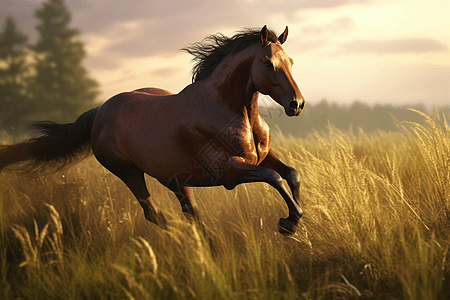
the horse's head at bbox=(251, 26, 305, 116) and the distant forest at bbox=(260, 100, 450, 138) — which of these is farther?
the distant forest at bbox=(260, 100, 450, 138)

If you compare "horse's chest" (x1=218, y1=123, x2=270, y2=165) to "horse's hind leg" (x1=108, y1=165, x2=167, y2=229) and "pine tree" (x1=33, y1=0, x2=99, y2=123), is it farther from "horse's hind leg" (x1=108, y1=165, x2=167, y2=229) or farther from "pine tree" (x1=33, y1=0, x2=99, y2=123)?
"pine tree" (x1=33, y1=0, x2=99, y2=123)

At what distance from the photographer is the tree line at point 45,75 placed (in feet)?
69.6

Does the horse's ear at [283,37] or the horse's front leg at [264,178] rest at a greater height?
the horse's ear at [283,37]

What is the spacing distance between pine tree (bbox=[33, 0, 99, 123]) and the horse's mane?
21620 mm

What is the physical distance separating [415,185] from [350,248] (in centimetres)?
218

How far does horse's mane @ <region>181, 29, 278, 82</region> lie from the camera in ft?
9.34

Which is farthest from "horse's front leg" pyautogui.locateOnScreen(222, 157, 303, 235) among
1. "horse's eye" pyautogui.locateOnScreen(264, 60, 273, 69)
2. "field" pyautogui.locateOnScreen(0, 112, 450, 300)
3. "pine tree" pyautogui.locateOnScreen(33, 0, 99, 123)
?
"pine tree" pyautogui.locateOnScreen(33, 0, 99, 123)

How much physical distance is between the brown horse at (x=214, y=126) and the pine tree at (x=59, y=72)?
69.4ft

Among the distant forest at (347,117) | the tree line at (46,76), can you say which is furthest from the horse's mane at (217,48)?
the distant forest at (347,117)

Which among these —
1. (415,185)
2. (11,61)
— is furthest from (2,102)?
(415,185)

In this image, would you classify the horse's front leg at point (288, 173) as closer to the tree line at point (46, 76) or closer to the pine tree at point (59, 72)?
the tree line at point (46, 76)

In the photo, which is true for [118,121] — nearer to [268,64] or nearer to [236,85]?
[236,85]

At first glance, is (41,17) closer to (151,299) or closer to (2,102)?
(2,102)

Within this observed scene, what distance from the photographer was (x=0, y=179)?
487cm
